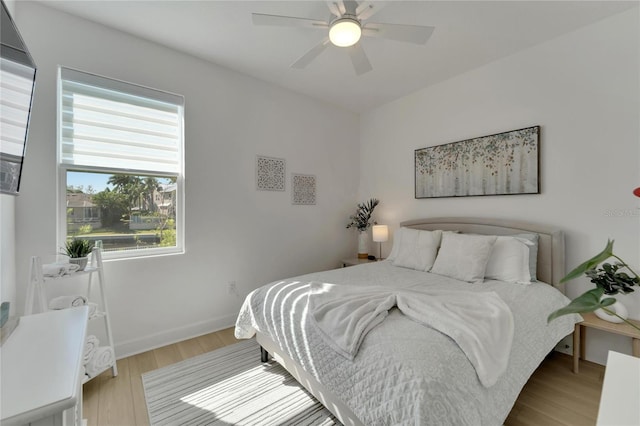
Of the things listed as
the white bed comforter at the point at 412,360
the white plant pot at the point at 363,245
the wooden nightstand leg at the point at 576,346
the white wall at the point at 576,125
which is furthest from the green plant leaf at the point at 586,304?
the white plant pot at the point at 363,245

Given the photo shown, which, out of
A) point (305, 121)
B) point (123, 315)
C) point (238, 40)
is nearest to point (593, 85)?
point (305, 121)

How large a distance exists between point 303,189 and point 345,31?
6.81 ft

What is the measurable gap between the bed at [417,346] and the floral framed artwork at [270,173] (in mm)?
1340

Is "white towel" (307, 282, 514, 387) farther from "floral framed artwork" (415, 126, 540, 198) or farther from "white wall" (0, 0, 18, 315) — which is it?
"white wall" (0, 0, 18, 315)

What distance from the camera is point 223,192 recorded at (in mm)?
2914

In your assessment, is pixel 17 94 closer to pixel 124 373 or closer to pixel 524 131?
pixel 124 373

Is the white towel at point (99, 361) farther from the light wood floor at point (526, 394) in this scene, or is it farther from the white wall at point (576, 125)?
the white wall at point (576, 125)

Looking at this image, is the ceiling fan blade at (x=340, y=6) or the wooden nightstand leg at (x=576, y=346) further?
the wooden nightstand leg at (x=576, y=346)

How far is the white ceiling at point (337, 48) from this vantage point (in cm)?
204

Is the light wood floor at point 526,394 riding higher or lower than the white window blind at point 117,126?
lower

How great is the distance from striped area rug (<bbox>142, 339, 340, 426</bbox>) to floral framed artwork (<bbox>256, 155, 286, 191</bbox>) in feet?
5.94

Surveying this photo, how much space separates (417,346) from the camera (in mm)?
1266

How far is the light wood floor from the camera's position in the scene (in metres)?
1.65

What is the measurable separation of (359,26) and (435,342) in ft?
6.19
